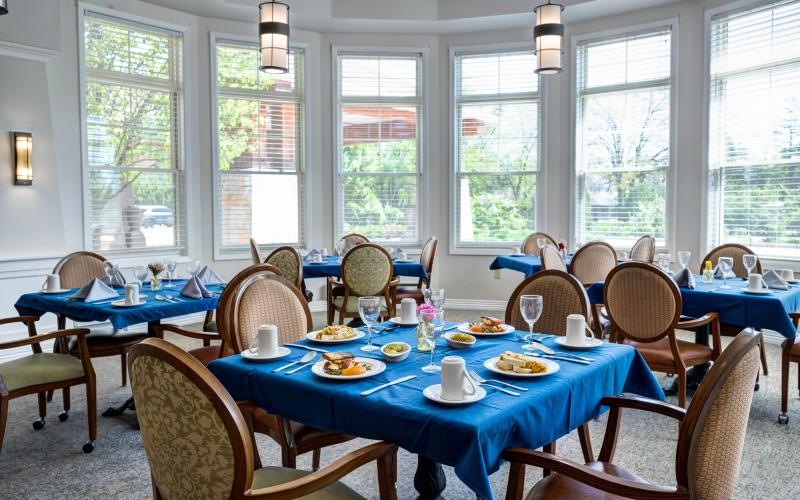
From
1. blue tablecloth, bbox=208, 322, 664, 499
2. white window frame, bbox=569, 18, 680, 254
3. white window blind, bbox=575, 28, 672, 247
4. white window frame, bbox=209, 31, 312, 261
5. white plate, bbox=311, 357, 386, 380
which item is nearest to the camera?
blue tablecloth, bbox=208, 322, 664, 499

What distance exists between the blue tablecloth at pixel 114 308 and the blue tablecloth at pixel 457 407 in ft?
4.40

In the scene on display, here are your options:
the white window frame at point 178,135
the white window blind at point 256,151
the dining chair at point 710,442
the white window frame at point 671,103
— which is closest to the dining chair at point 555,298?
the dining chair at point 710,442

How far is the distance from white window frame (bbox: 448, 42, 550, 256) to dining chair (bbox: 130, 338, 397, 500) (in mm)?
6007

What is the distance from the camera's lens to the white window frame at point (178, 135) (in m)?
5.53

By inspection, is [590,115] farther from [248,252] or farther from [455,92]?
[248,252]

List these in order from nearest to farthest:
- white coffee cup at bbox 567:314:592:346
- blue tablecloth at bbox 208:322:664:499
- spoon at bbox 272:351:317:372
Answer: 1. blue tablecloth at bbox 208:322:664:499
2. spoon at bbox 272:351:317:372
3. white coffee cup at bbox 567:314:592:346

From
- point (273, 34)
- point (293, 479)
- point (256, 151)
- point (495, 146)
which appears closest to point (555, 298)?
point (293, 479)

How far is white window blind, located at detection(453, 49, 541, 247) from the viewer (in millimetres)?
7133

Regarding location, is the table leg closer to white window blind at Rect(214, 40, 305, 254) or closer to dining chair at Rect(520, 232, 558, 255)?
dining chair at Rect(520, 232, 558, 255)

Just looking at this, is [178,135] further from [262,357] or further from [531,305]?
[531,305]

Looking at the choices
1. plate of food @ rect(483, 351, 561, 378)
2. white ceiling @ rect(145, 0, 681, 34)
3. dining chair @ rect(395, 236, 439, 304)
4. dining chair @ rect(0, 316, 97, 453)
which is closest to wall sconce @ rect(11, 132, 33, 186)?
dining chair @ rect(0, 316, 97, 453)

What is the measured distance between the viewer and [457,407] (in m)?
1.55

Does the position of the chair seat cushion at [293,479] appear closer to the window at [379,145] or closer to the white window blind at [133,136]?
the white window blind at [133,136]

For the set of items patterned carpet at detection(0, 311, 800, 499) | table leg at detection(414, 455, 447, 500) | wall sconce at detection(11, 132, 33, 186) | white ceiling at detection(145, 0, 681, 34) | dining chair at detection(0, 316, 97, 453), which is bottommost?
patterned carpet at detection(0, 311, 800, 499)
